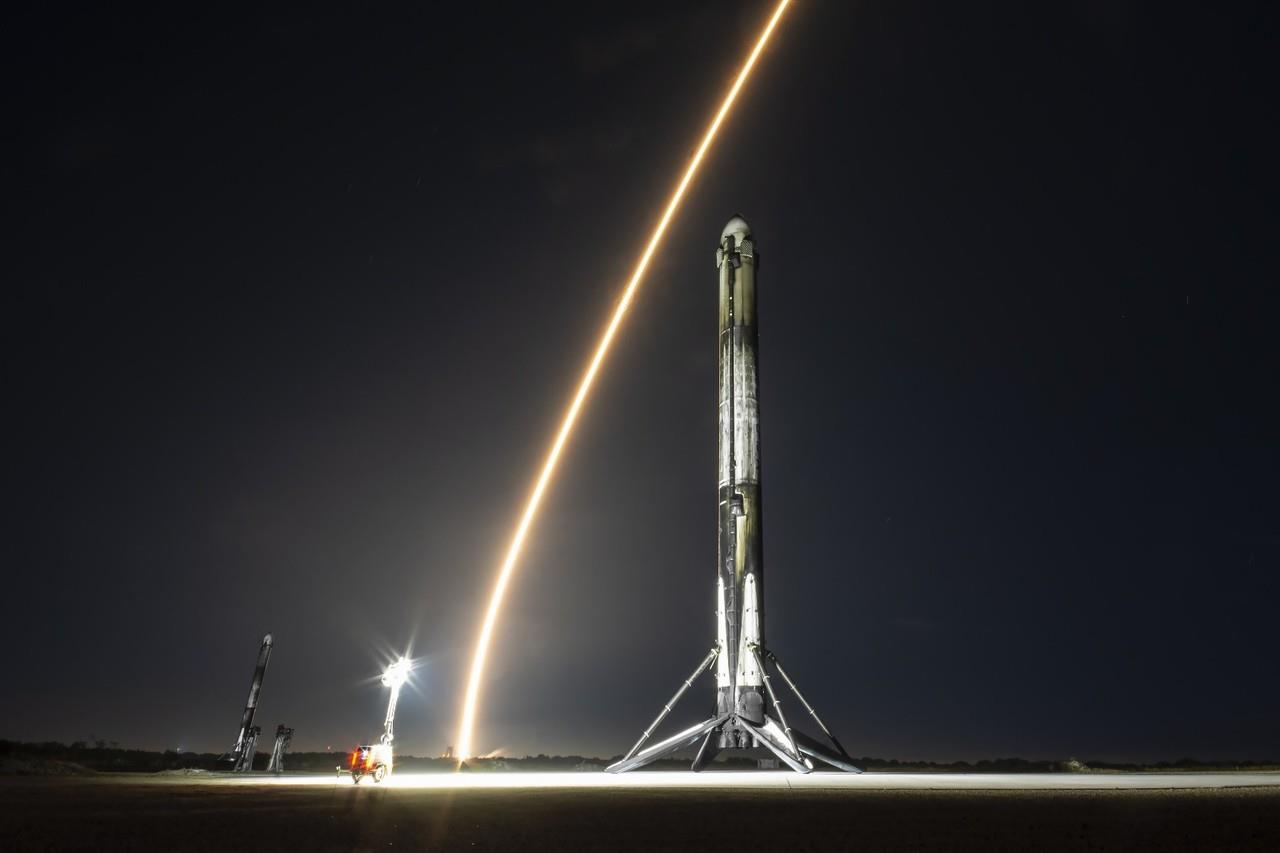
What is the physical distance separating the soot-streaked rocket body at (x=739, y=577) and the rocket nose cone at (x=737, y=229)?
0.14ft

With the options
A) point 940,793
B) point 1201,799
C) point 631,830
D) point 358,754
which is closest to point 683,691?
point 358,754

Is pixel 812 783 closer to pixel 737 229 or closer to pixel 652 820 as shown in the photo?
pixel 652 820

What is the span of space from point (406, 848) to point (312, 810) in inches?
203

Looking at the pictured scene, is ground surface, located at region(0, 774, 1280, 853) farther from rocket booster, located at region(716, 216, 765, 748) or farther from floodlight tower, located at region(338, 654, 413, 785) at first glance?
rocket booster, located at region(716, 216, 765, 748)

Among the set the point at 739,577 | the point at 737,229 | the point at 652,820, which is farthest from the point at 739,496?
the point at 652,820

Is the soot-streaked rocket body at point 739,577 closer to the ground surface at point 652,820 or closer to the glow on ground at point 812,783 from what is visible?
the glow on ground at point 812,783

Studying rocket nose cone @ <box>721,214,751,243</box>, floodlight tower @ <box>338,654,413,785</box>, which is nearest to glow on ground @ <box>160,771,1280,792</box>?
floodlight tower @ <box>338,654,413,785</box>

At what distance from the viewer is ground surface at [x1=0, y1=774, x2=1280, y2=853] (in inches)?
387

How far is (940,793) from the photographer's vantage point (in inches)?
678

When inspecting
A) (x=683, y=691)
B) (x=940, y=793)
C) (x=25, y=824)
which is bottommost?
(x=25, y=824)

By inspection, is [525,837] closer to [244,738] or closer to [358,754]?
[358,754]

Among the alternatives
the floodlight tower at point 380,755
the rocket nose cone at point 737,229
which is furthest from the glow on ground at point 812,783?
the rocket nose cone at point 737,229

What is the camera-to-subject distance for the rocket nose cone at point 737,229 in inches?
1438

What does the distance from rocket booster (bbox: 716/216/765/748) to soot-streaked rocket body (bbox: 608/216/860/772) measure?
37mm
